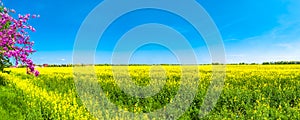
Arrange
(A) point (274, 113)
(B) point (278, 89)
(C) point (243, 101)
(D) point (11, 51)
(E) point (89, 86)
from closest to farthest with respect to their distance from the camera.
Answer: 1. (A) point (274, 113)
2. (C) point (243, 101)
3. (B) point (278, 89)
4. (D) point (11, 51)
5. (E) point (89, 86)

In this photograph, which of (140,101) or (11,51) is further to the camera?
(11,51)

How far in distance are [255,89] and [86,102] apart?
6.90 metres

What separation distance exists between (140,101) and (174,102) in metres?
1.79

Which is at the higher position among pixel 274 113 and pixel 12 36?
pixel 12 36

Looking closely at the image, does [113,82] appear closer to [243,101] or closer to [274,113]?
[243,101]

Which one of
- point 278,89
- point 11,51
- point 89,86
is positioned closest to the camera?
point 278,89

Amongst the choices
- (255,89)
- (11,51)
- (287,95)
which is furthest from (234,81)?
(11,51)

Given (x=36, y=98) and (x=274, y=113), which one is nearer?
(x=274, y=113)

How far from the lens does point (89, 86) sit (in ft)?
61.1

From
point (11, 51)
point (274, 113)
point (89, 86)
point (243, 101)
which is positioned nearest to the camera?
point (274, 113)

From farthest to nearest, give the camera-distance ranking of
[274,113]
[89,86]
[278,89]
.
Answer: [89,86]
[278,89]
[274,113]

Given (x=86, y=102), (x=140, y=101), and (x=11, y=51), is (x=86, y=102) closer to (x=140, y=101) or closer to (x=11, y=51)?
(x=140, y=101)

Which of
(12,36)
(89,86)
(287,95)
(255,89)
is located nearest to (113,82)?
(89,86)

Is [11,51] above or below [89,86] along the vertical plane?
above
